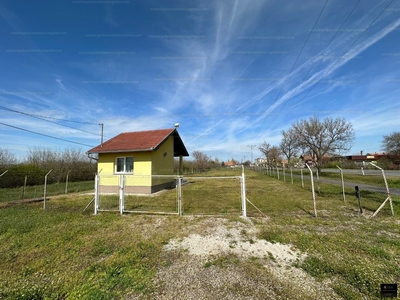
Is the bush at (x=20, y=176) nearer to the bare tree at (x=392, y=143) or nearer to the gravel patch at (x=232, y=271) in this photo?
the gravel patch at (x=232, y=271)

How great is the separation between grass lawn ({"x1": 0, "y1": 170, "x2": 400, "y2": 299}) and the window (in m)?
5.31

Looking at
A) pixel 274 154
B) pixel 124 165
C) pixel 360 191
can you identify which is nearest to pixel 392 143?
pixel 274 154

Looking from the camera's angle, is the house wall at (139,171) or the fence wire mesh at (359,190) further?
the house wall at (139,171)

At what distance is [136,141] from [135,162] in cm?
197

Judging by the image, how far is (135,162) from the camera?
12.2 meters

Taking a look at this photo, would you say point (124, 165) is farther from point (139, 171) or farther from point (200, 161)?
point (200, 161)

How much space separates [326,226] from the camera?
18.1ft

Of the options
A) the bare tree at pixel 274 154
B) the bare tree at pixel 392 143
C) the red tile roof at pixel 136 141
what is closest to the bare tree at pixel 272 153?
the bare tree at pixel 274 154

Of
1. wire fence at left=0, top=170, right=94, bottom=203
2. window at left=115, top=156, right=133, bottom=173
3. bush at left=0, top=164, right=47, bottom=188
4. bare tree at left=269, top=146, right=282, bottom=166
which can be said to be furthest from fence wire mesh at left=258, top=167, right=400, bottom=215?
bare tree at left=269, top=146, right=282, bottom=166

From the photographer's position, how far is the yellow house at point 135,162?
11875 mm

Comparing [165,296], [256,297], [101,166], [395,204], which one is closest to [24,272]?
[165,296]

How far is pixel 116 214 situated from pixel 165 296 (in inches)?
217

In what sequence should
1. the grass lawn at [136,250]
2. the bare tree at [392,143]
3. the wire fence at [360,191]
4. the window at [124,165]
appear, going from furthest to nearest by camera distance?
the bare tree at [392,143] → the window at [124,165] → the wire fence at [360,191] → the grass lawn at [136,250]

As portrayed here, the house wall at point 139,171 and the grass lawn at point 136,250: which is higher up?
the house wall at point 139,171
